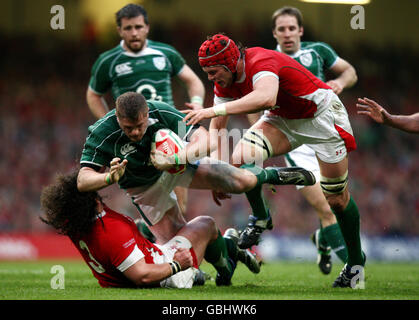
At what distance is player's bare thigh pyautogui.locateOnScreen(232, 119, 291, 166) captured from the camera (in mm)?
6191

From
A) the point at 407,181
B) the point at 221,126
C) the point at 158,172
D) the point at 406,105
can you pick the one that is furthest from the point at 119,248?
the point at 406,105

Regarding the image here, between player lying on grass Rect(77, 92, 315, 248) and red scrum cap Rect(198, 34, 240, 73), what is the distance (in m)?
0.59

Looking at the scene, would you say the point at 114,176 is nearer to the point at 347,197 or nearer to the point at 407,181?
the point at 347,197

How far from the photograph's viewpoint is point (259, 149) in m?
6.20

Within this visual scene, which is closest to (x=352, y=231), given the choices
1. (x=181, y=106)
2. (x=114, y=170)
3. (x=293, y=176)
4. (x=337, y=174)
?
(x=337, y=174)

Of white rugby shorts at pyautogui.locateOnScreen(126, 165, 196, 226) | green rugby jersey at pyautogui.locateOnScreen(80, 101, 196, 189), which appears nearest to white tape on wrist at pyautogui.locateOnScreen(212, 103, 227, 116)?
green rugby jersey at pyautogui.locateOnScreen(80, 101, 196, 189)

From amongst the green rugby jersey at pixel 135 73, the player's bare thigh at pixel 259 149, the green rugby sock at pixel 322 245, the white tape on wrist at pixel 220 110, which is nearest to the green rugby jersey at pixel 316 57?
the green rugby jersey at pixel 135 73

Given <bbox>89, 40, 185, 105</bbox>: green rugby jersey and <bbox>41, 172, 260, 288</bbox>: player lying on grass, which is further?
<bbox>89, 40, 185, 105</bbox>: green rugby jersey

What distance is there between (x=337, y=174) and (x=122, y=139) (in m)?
2.24

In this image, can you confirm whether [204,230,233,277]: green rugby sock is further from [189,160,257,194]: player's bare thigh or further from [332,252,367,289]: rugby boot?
[332,252,367,289]: rugby boot

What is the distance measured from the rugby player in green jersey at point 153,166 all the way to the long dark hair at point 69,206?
13 centimetres

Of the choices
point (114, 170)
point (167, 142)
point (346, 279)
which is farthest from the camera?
point (346, 279)

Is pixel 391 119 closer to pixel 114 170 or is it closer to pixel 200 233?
pixel 200 233

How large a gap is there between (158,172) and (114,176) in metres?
1.22
